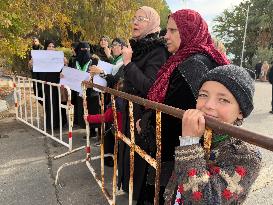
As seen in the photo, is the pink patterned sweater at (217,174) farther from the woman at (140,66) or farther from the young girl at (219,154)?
the woman at (140,66)

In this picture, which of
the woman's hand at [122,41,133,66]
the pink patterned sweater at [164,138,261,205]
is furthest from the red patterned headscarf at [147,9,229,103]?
the pink patterned sweater at [164,138,261,205]

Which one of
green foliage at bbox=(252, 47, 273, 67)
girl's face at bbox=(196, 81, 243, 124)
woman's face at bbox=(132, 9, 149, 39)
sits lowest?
green foliage at bbox=(252, 47, 273, 67)

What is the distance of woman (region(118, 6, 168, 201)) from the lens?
285 centimetres

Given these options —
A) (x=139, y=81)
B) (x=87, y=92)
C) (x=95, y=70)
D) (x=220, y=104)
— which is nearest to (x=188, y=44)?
(x=139, y=81)

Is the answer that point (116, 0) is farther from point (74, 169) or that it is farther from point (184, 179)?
point (184, 179)

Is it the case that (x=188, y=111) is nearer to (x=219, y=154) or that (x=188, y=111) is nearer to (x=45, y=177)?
(x=219, y=154)

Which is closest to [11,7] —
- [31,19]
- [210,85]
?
[31,19]

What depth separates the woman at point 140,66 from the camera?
9.35 ft

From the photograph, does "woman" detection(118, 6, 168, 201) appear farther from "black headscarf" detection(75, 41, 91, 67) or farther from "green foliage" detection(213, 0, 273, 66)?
"green foliage" detection(213, 0, 273, 66)

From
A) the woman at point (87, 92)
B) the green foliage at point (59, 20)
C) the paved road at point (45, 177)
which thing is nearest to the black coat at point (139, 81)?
the paved road at point (45, 177)

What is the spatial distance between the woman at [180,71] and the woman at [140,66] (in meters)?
0.31

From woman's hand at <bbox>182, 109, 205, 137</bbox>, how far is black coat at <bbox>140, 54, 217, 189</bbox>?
775 millimetres

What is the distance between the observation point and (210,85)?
5.13ft

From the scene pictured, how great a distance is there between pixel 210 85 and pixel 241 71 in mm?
165
